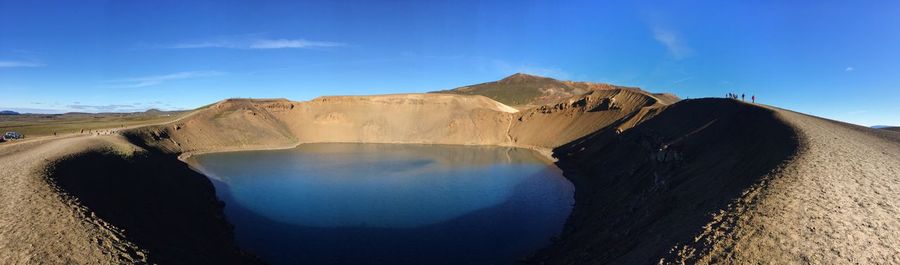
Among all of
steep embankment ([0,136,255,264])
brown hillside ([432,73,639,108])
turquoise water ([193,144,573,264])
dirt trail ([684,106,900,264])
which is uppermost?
brown hillside ([432,73,639,108])

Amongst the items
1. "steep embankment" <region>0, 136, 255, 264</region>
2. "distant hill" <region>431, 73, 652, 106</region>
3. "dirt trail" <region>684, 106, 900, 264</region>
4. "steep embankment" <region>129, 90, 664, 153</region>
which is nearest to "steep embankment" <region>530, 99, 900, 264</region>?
"dirt trail" <region>684, 106, 900, 264</region>

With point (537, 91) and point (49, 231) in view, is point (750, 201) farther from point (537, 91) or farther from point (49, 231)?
point (537, 91)

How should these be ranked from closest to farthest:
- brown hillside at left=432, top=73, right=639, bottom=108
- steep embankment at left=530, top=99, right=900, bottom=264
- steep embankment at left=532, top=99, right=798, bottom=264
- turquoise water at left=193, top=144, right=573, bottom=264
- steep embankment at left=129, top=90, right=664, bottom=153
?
steep embankment at left=530, top=99, right=900, bottom=264, steep embankment at left=532, top=99, right=798, bottom=264, turquoise water at left=193, top=144, right=573, bottom=264, steep embankment at left=129, top=90, right=664, bottom=153, brown hillside at left=432, top=73, right=639, bottom=108

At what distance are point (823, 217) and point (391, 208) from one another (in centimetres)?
2297

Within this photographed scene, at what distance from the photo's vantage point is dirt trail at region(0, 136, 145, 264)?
1365cm

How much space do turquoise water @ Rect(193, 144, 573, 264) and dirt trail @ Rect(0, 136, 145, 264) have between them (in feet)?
23.1

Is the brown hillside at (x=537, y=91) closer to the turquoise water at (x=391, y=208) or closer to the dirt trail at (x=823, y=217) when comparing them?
the turquoise water at (x=391, y=208)

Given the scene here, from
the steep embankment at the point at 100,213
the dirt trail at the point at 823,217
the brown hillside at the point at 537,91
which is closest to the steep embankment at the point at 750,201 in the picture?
the dirt trail at the point at 823,217

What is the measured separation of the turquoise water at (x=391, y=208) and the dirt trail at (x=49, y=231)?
7.03 m

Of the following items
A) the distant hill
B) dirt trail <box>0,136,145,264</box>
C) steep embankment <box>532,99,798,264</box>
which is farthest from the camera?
the distant hill

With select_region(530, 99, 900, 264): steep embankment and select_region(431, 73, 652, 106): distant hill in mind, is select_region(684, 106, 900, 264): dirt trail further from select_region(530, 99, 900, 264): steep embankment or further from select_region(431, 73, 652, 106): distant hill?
select_region(431, 73, 652, 106): distant hill

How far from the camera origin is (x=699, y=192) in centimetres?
1933

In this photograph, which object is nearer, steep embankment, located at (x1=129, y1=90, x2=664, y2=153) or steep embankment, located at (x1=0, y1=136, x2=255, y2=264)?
steep embankment, located at (x1=0, y1=136, x2=255, y2=264)

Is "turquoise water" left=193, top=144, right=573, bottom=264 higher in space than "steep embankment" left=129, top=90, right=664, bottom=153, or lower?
lower
